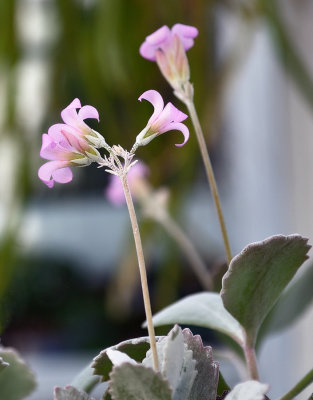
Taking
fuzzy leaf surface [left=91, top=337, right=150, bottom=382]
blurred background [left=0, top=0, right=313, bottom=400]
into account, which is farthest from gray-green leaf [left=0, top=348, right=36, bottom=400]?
blurred background [left=0, top=0, right=313, bottom=400]

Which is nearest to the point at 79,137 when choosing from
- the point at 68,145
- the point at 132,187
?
the point at 68,145

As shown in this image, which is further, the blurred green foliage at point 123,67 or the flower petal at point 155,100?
the blurred green foliage at point 123,67

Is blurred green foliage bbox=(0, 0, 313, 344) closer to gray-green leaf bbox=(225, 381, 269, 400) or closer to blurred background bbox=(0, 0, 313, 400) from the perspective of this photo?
blurred background bbox=(0, 0, 313, 400)

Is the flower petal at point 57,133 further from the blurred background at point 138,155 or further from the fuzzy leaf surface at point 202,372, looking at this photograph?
the blurred background at point 138,155

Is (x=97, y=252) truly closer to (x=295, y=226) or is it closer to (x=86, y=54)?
(x=295, y=226)

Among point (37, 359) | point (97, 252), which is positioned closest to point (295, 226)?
point (97, 252)

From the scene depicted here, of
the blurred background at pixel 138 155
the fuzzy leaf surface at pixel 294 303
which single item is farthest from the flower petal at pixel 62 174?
the blurred background at pixel 138 155
